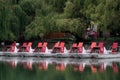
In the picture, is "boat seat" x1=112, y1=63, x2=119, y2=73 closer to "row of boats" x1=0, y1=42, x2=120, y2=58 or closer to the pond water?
the pond water

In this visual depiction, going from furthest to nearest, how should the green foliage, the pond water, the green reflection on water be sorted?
1. the green foliage
2. the pond water
3. the green reflection on water

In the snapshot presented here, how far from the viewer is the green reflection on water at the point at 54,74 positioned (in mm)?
18205

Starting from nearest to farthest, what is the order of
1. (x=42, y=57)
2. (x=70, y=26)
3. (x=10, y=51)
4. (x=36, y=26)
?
1. (x=42, y=57)
2. (x=10, y=51)
3. (x=70, y=26)
4. (x=36, y=26)

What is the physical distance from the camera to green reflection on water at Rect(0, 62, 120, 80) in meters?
18.2

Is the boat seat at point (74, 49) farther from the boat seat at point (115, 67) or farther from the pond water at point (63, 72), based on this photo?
the boat seat at point (115, 67)

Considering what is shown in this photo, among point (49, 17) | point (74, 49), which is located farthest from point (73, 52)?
point (49, 17)

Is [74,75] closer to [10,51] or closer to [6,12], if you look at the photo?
[10,51]

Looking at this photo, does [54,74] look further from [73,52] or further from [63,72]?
[73,52]

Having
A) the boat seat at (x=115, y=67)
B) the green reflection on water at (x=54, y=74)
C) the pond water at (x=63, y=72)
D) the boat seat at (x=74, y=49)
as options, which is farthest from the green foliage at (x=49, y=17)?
the green reflection on water at (x=54, y=74)

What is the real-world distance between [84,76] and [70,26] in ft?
57.5

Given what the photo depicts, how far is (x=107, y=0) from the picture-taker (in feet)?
102

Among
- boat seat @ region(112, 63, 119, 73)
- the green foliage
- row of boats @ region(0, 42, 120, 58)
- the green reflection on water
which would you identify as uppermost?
the green foliage

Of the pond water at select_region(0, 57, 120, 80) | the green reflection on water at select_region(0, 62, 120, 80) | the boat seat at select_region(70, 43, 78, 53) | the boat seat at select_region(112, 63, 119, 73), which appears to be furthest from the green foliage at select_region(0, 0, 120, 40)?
the green reflection on water at select_region(0, 62, 120, 80)

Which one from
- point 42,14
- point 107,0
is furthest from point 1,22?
point 107,0
